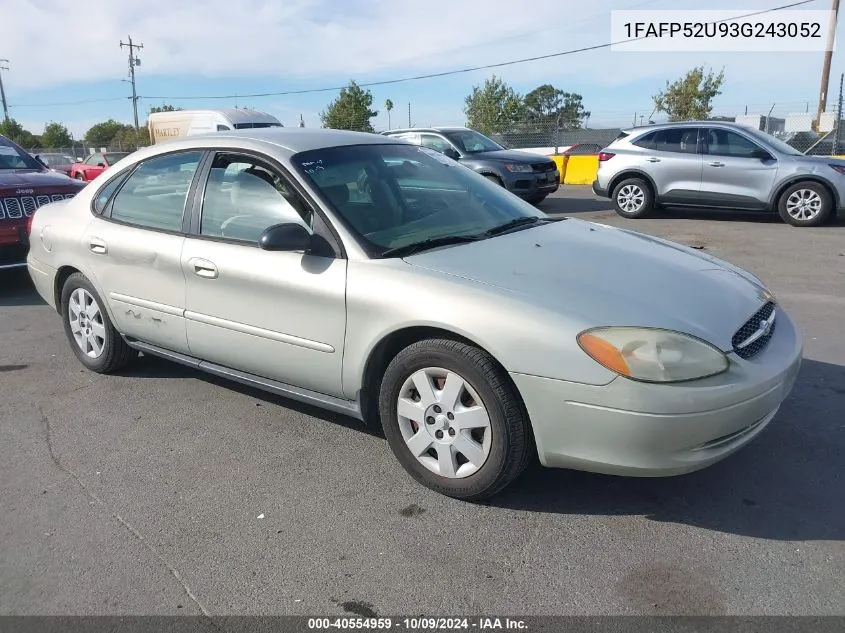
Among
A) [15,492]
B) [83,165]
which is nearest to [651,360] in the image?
[15,492]

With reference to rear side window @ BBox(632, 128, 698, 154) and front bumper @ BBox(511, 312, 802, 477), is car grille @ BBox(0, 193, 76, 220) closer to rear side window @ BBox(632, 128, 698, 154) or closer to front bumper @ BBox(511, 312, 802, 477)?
front bumper @ BBox(511, 312, 802, 477)

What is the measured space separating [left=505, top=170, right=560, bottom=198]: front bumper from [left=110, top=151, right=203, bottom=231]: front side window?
8543mm

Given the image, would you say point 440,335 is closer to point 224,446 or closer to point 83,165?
point 224,446

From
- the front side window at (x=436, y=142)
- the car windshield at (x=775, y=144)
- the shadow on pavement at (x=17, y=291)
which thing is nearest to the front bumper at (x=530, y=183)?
the front side window at (x=436, y=142)

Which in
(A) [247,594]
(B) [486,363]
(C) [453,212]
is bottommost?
(A) [247,594]

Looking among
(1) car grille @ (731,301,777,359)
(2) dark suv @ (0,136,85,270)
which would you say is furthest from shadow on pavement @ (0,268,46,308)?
(1) car grille @ (731,301,777,359)

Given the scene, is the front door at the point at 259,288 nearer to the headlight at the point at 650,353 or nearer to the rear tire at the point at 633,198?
the headlight at the point at 650,353

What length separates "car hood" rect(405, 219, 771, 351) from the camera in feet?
9.08

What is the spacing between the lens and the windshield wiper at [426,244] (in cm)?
325

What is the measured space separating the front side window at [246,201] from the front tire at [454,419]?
97cm

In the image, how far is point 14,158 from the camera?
27.0 ft

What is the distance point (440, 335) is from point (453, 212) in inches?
41.6

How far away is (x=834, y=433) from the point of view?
3594 millimetres

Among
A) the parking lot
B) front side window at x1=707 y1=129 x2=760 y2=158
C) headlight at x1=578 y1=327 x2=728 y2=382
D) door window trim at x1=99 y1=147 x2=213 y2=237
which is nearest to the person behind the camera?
the parking lot
